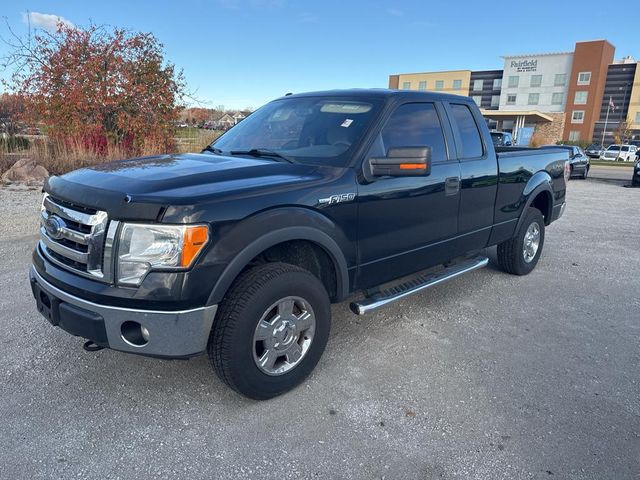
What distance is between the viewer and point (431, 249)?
4.03 meters

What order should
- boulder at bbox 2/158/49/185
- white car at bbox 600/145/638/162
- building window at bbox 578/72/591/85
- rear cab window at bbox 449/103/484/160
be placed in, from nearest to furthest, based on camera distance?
rear cab window at bbox 449/103/484/160 → boulder at bbox 2/158/49/185 → white car at bbox 600/145/638/162 → building window at bbox 578/72/591/85

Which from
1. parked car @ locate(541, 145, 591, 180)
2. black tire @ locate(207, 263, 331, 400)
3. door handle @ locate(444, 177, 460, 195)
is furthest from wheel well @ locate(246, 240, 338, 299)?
parked car @ locate(541, 145, 591, 180)

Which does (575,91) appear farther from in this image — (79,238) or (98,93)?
(79,238)

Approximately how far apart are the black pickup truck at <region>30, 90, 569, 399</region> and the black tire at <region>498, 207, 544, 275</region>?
115 cm

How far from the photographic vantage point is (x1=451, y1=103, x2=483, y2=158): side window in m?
4.33

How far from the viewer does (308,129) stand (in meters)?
3.73

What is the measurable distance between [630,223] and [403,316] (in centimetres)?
760

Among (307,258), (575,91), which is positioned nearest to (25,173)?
(307,258)

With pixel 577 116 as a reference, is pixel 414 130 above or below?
below

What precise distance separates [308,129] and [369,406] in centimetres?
209

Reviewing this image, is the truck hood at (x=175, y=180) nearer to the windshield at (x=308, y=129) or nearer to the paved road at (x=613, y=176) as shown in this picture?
the windshield at (x=308, y=129)

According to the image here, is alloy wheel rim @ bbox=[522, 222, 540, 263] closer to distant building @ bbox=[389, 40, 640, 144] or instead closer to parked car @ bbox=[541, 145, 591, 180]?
parked car @ bbox=[541, 145, 591, 180]

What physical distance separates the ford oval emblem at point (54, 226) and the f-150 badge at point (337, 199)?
1525mm

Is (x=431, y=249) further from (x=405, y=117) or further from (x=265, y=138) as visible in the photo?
(x=265, y=138)
